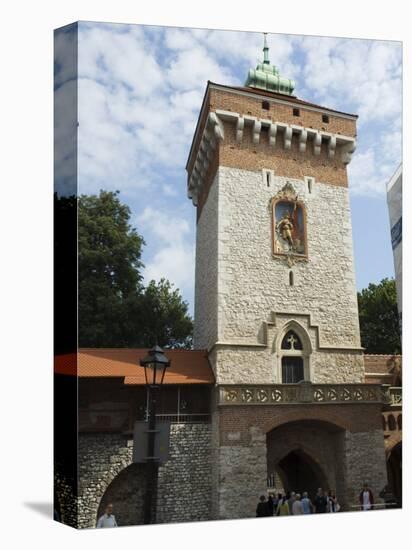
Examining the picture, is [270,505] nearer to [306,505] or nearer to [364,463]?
[306,505]

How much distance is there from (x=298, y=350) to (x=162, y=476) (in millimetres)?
4338

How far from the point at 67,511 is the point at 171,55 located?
9.18 m

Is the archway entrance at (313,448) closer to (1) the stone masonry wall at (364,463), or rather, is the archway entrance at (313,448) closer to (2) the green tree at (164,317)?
(1) the stone masonry wall at (364,463)

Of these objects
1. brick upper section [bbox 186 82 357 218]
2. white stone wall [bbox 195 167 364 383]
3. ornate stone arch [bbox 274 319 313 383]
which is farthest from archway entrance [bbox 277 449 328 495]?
brick upper section [bbox 186 82 357 218]

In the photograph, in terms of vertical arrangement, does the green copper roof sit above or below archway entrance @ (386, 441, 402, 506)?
above

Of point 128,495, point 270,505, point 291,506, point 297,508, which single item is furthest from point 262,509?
point 128,495

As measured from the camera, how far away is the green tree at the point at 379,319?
50.4ft

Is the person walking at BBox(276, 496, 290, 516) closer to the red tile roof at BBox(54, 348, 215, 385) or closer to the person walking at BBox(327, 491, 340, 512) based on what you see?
the person walking at BBox(327, 491, 340, 512)

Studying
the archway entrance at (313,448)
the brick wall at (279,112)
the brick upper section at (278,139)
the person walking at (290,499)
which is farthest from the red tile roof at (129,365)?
the brick wall at (279,112)

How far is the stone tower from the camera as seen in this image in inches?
526

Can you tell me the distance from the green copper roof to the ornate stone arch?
5.89 meters

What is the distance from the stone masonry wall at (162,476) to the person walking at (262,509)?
1.11 meters

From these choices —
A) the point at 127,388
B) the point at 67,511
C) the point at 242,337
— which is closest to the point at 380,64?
the point at 242,337

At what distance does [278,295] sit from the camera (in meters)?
14.5
